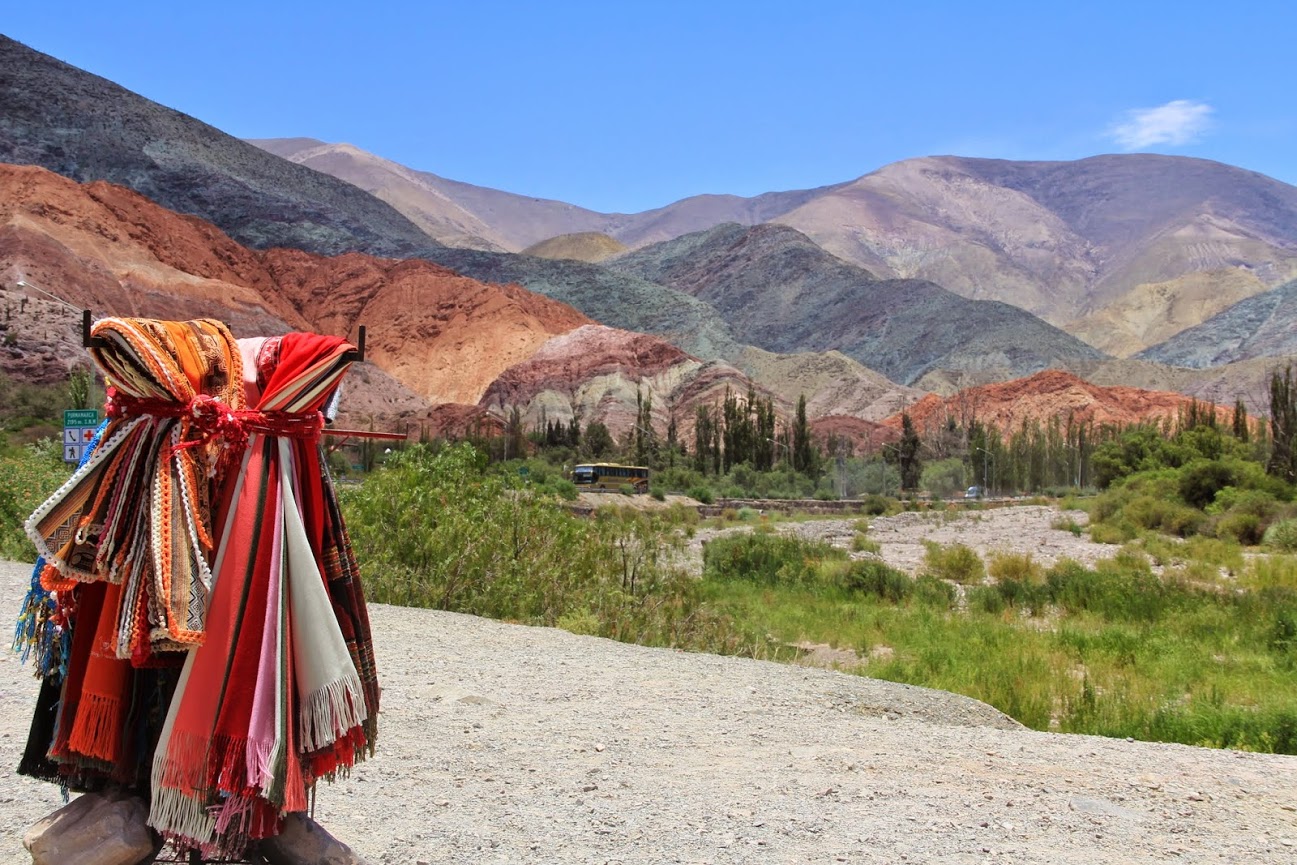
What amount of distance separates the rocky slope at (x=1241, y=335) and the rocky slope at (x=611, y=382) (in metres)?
58.9

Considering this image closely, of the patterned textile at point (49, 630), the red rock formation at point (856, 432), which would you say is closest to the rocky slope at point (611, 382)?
the red rock formation at point (856, 432)

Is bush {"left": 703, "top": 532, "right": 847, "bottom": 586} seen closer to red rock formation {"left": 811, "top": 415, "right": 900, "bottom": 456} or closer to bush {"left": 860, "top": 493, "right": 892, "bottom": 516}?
bush {"left": 860, "top": 493, "right": 892, "bottom": 516}

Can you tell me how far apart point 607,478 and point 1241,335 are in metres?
92.6

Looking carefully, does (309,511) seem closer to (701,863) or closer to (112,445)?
(112,445)

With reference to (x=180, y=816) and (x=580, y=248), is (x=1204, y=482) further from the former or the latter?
(x=580, y=248)

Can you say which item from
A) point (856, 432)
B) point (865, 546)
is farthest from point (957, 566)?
point (856, 432)

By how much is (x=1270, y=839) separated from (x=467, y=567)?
902cm

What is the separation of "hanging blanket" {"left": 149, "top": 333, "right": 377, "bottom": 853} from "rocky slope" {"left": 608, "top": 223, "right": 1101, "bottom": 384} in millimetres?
98091

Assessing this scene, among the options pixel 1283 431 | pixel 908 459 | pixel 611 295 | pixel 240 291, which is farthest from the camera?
pixel 611 295

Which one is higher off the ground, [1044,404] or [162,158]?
[162,158]

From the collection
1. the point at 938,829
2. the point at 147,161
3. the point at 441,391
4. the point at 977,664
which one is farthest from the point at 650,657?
the point at 147,161

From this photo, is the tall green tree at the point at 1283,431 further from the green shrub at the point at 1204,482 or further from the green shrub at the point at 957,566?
the green shrub at the point at 957,566

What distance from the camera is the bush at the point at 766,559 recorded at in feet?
66.5

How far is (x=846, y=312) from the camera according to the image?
11700 centimetres
